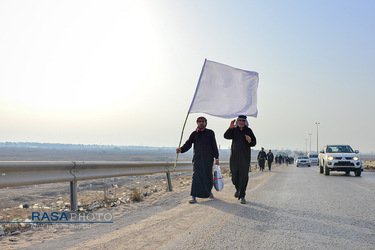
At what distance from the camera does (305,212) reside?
626 cm

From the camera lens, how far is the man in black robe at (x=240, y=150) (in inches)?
302

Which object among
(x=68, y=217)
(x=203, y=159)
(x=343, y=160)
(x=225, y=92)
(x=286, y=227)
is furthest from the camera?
(x=343, y=160)

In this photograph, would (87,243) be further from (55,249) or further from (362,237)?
(362,237)

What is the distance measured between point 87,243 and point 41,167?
1.99m

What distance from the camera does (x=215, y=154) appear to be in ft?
26.3

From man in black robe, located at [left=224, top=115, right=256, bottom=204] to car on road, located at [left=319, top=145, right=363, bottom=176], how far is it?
1304 cm

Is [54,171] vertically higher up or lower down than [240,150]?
lower down

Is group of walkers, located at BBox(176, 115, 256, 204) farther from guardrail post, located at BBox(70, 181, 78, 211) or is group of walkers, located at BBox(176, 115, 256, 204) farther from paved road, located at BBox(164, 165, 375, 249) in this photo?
guardrail post, located at BBox(70, 181, 78, 211)

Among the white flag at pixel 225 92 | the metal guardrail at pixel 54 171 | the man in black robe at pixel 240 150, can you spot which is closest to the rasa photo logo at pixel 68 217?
the metal guardrail at pixel 54 171

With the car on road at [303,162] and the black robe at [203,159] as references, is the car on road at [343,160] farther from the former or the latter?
the car on road at [303,162]

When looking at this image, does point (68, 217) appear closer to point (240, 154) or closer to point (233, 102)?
point (240, 154)

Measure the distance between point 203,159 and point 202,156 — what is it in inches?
2.8

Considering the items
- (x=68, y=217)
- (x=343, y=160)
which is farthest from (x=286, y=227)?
(x=343, y=160)

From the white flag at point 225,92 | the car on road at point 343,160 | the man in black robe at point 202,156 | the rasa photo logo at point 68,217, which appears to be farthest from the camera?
the car on road at point 343,160
